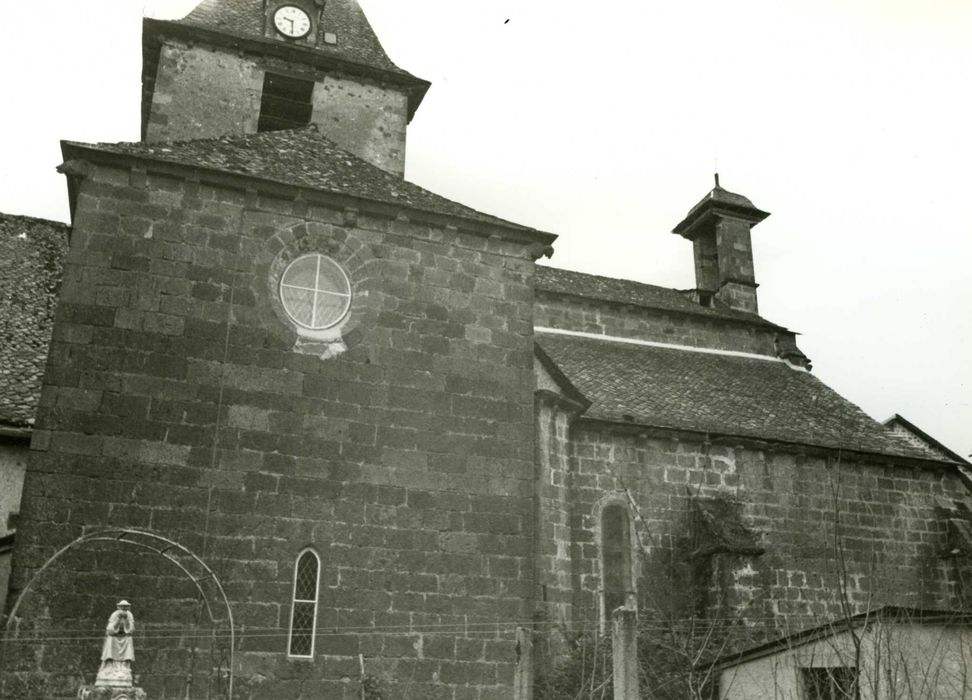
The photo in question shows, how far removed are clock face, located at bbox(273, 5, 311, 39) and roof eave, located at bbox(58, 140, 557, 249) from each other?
1018 cm

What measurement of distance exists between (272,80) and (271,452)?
11773mm

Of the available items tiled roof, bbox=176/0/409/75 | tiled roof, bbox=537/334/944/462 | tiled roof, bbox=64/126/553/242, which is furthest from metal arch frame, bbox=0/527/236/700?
tiled roof, bbox=176/0/409/75

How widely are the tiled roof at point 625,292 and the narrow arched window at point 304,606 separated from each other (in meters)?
12.4

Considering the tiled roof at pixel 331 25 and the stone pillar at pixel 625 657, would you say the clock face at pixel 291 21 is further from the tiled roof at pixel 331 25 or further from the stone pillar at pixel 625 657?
the stone pillar at pixel 625 657

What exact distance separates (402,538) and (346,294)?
3194mm

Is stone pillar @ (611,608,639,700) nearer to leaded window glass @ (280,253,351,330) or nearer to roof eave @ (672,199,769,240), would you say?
leaded window glass @ (280,253,351,330)

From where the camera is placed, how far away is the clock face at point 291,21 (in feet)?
66.9

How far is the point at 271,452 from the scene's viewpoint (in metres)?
10.6

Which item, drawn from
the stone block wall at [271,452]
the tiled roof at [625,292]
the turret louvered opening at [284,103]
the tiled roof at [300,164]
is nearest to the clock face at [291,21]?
the turret louvered opening at [284,103]

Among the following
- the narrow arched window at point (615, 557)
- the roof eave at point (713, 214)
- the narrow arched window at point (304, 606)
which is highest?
the roof eave at point (713, 214)

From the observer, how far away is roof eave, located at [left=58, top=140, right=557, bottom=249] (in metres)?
10.9

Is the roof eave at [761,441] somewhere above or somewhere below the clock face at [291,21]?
below

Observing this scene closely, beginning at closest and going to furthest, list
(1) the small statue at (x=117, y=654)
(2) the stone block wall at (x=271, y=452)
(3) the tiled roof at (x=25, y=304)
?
(1) the small statue at (x=117, y=654), (2) the stone block wall at (x=271, y=452), (3) the tiled roof at (x=25, y=304)

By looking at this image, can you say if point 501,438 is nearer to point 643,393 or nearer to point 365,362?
point 365,362
